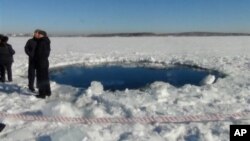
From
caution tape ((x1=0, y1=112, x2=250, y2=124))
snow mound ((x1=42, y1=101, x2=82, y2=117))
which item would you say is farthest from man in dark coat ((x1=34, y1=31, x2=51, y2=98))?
caution tape ((x1=0, y1=112, x2=250, y2=124))

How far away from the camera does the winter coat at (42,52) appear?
323 inches

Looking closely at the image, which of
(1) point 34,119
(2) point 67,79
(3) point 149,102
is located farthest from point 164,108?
(2) point 67,79

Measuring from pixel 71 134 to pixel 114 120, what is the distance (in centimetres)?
133

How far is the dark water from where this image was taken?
11.6 metres

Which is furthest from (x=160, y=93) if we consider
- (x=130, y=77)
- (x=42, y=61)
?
(x=130, y=77)

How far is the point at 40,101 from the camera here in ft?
26.2

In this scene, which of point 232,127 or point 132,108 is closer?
point 232,127

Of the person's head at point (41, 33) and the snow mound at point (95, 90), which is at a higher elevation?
the person's head at point (41, 33)

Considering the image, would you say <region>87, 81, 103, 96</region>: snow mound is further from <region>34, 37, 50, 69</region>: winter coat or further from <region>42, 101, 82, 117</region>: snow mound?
<region>42, 101, 82, 117</region>: snow mound

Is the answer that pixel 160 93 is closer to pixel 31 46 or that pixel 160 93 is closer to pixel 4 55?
pixel 31 46

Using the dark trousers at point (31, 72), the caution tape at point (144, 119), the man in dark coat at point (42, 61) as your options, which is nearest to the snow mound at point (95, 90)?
the man in dark coat at point (42, 61)

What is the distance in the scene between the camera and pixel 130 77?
13367 mm

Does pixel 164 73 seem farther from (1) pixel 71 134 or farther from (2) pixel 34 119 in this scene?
(1) pixel 71 134

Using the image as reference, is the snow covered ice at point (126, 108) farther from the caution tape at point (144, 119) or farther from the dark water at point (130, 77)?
the dark water at point (130, 77)
